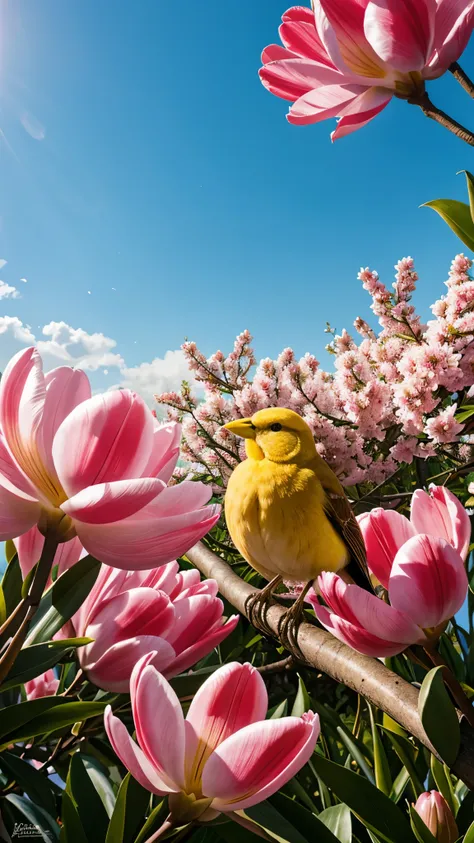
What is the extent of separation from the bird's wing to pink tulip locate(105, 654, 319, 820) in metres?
0.61

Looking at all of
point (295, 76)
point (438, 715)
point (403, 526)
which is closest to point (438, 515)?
point (403, 526)

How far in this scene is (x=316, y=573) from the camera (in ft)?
2.60

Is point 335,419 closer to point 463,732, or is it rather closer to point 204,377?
point 204,377

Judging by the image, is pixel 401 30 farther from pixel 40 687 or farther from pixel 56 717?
pixel 40 687

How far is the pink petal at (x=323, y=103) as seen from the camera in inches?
16.9

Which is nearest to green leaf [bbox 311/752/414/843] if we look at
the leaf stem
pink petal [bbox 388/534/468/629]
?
pink petal [bbox 388/534/468/629]

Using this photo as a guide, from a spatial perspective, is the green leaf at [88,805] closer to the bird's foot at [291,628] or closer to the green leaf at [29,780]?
the green leaf at [29,780]

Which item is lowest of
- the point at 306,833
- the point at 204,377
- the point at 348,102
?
the point at 306,833

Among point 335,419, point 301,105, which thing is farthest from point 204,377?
point 301,105

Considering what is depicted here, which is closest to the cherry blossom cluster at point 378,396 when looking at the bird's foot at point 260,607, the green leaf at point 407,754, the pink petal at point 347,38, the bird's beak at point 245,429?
the bird's beak at point 245,429

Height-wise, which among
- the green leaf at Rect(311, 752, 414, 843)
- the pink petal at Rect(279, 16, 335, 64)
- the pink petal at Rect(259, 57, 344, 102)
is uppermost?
the pink petal at Rect(279, 16, 335, 64)

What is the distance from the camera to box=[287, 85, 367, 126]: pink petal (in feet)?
1.41

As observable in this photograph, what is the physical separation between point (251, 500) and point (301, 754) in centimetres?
61

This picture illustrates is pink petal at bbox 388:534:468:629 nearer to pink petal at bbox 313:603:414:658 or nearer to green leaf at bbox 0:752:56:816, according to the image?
pink petal at bbox 313:603:414:658
